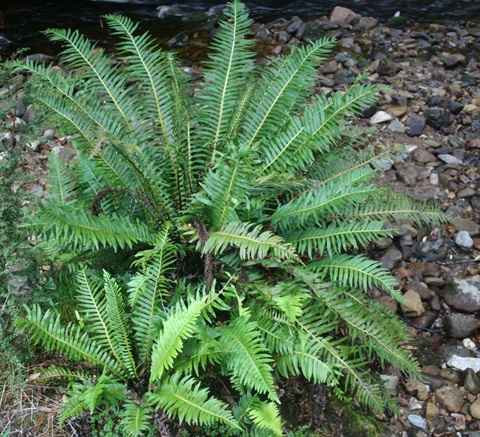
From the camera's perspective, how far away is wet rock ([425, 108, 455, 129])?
204 inches

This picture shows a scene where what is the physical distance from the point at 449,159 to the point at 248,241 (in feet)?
9.24

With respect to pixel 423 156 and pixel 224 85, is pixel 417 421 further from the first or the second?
pixel 423 156

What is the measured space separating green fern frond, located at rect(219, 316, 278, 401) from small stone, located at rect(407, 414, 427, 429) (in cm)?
107

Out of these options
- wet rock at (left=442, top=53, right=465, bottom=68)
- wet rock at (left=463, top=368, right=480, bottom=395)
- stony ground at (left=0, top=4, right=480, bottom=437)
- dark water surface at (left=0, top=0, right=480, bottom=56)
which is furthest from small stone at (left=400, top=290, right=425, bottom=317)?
dark water surface at (left=0, top=0, right=480, bottom=56)

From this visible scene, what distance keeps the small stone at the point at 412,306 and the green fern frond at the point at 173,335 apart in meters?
1.72

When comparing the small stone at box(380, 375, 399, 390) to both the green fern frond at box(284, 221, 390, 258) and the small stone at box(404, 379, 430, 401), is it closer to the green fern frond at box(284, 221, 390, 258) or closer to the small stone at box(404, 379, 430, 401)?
the small stone at box(404, 379, 430, 401)

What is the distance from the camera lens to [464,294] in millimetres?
3787

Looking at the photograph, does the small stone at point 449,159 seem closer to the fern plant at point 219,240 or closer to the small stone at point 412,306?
the fern plant at point 219,240

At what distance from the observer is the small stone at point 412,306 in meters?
3.70

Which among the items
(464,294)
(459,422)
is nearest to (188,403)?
(459,422)

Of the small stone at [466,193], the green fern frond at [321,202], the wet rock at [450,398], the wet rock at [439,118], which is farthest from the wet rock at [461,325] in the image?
the wet rock at [439,118]

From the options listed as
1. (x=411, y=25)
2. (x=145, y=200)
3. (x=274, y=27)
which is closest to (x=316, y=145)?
(x=145, y=200)

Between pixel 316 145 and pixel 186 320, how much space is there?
4.40 ft

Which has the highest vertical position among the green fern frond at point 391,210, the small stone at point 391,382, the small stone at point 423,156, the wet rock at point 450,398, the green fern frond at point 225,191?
the green fern frond at point 225,191
